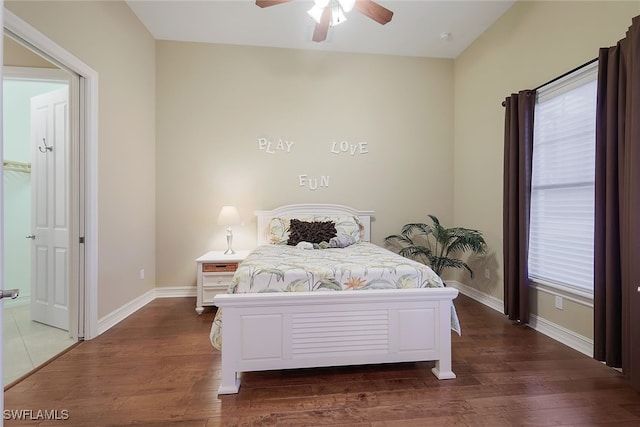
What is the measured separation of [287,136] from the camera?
405 centimetres

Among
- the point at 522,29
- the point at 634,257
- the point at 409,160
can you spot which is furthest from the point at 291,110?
the point at 634,257

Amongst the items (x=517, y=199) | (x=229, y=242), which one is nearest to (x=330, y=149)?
(x=229, y=242)

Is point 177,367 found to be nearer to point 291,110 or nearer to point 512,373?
point 512,373

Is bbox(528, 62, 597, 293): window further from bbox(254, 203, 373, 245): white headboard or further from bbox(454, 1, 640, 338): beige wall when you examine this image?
bbox(254, 203, 373, 245): white headboard

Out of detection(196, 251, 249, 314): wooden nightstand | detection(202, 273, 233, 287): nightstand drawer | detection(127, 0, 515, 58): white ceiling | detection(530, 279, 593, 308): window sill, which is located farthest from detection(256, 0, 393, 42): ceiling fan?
detection(530, 279, 593, 308): window sill

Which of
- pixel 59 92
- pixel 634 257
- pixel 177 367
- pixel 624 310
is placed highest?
pixel 59 92

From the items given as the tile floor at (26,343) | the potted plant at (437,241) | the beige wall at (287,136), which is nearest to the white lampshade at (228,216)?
the beige wall at (287,136)

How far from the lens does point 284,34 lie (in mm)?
3721

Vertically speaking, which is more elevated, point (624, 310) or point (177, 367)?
point (624, 310)

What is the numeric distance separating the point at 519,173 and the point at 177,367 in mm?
3408

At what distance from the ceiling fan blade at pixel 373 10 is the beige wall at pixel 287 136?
5.32 ft

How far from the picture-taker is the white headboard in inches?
154

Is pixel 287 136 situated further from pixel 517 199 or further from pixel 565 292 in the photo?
pixel 565 292

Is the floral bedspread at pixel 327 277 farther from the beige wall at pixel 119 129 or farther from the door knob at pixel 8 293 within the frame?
the beige wall at pixel 119 129
